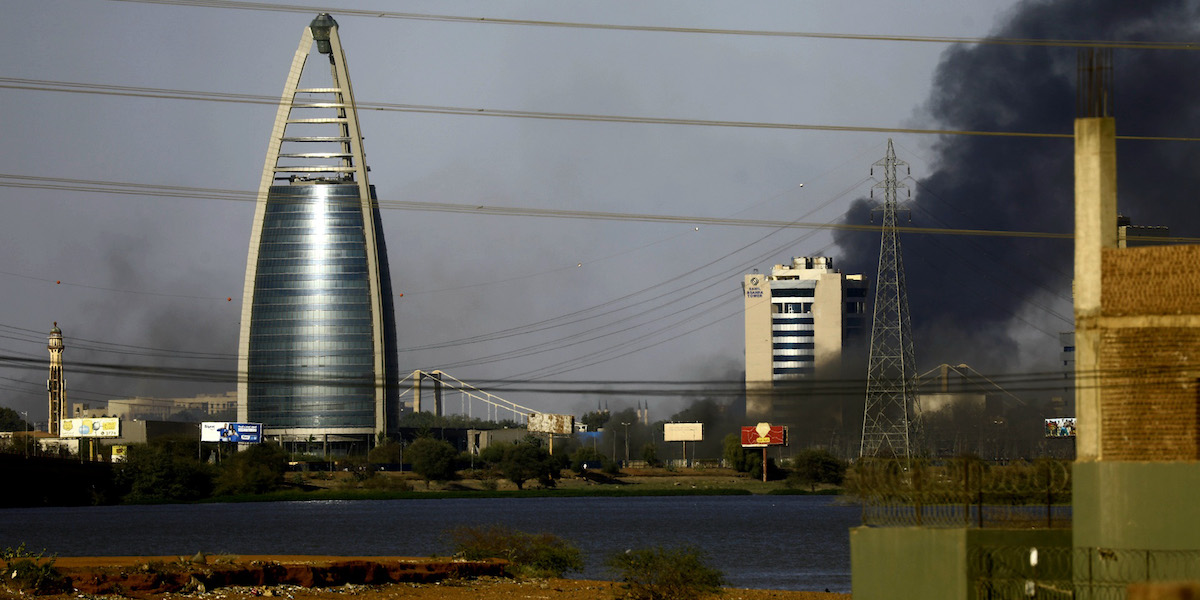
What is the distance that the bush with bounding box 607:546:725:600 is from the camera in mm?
42656

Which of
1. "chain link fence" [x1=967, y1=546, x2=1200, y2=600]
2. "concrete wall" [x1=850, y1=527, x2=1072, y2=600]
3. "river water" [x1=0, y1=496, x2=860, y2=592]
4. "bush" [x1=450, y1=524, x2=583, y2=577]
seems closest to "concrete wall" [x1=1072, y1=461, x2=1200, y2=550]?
"chain link fence" [x1=967, y1=546, x2=1200, y2=600]

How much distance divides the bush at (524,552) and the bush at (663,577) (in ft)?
24.5

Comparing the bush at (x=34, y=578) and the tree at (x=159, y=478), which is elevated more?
the bush at (x=34, y=578)

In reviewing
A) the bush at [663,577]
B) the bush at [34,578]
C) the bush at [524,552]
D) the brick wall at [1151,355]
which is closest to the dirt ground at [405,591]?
the bush at [34,578]

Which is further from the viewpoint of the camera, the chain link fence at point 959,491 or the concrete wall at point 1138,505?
the chain link fence at point 959,491

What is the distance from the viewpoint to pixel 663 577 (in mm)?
42844

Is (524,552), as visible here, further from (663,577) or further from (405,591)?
(663,577)

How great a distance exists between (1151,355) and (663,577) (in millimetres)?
20384

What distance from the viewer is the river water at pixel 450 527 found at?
75.1 meters

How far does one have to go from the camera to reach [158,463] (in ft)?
566

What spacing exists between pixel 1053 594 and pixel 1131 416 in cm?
351

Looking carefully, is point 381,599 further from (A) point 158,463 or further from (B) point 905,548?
(A) point 158,463

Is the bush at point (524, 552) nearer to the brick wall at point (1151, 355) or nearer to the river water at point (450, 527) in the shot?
the river water at point (450, 527)

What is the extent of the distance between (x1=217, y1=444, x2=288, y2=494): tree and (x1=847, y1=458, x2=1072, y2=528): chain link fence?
164073mm
